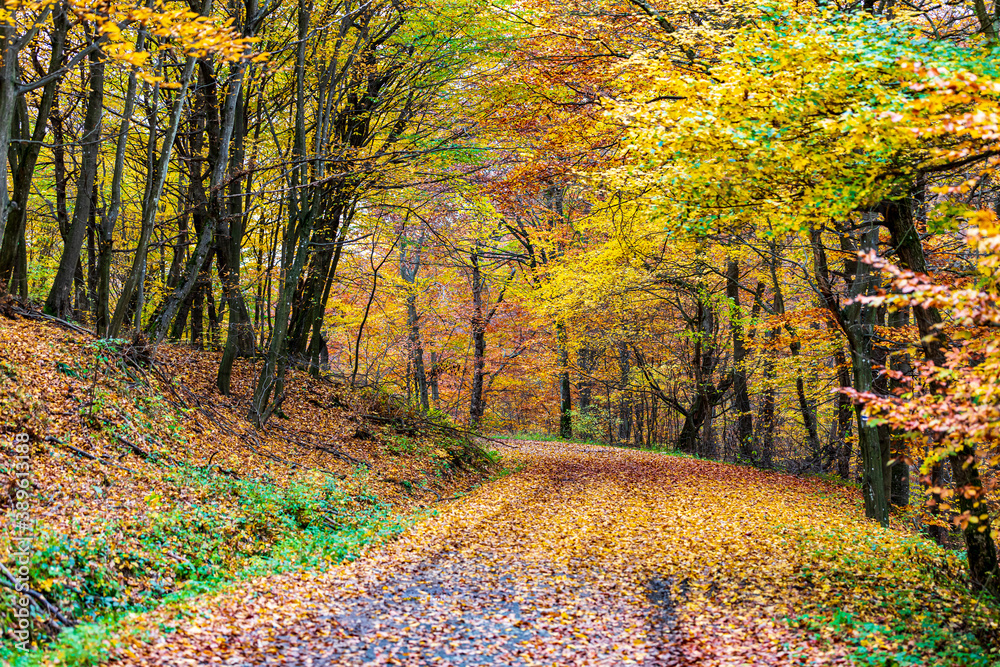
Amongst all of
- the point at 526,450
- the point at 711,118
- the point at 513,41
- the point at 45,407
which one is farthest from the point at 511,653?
the point at 526,450

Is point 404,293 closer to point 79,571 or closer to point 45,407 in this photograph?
point 45,407

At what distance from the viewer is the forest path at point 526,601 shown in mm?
5273

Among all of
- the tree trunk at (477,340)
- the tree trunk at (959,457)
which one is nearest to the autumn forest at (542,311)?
the tree trunk at (959,457)

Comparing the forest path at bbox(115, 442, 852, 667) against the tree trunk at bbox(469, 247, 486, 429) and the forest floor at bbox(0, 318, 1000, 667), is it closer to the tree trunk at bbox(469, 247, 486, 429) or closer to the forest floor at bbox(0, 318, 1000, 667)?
the forest floor at bbox(0, 318, 1000, 667)

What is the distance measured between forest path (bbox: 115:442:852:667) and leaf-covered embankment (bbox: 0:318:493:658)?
2.06ft

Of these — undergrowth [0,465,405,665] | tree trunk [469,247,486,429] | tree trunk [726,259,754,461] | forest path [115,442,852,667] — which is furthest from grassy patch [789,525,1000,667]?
tree trunk [469,247,486,429]

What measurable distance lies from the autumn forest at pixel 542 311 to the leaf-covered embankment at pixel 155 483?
46 mm

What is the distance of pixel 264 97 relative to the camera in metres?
14.8

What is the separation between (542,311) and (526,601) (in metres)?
14.3

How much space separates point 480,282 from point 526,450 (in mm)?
6563

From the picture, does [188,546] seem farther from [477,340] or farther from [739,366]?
[477,340]

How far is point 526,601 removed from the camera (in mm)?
6730

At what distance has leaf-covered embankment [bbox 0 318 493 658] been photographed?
5.40m

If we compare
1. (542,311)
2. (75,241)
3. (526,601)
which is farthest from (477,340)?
(526,601)
